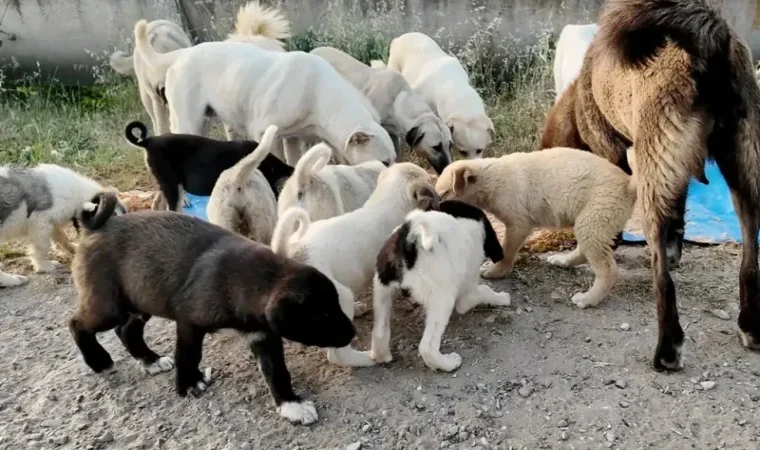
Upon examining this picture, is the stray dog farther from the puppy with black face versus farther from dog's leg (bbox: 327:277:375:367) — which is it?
the puppy with black face

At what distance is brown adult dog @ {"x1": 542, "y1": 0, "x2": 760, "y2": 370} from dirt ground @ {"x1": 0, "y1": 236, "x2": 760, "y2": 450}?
276 mm

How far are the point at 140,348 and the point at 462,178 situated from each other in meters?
2.11

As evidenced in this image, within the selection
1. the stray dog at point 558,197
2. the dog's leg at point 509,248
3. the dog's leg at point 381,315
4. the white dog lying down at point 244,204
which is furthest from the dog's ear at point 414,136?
the dog's leg at point 381,315

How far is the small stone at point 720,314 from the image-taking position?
4113mm

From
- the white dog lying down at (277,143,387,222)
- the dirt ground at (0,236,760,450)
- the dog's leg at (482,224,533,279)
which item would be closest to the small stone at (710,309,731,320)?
the dirt ground at (0,236,760,450)

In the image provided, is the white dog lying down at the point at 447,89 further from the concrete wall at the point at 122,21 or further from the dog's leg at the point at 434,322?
the dog's leg at the point at 434,322

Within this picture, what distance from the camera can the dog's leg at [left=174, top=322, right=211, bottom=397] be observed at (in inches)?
131

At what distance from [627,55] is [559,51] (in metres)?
4.07

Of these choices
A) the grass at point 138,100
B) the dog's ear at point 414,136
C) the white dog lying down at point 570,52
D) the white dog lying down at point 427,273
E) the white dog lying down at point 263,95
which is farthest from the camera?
the grass at point 138,100

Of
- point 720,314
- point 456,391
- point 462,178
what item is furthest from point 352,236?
point 720,314

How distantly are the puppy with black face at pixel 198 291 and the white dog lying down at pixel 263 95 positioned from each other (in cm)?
235

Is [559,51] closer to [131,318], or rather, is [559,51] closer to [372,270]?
[372,270]

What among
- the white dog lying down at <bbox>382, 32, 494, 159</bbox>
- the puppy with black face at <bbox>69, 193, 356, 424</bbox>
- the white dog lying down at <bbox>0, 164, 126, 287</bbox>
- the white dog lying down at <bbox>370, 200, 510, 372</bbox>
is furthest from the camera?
the white dog lying down at <bbox>382, 32, 494, 159</bbox>

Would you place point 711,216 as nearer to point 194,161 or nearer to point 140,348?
point 194,161
